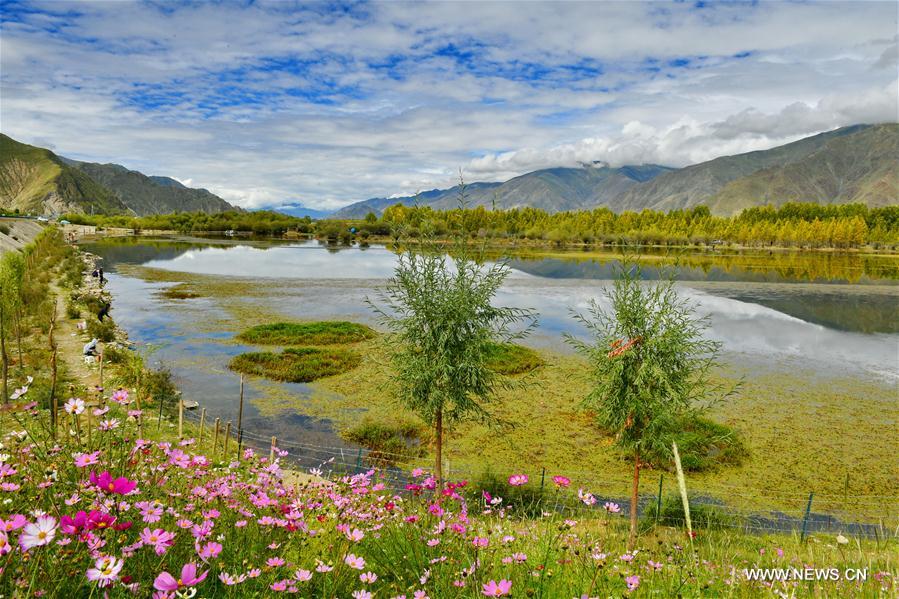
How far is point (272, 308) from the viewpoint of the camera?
163 ft

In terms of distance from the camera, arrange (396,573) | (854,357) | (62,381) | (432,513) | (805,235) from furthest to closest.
Answer: (805,235), (854,357), (62,381), (432,513), (396,573)

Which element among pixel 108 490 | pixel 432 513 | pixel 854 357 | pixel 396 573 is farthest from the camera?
pixel 854 357

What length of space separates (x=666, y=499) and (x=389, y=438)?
401 inches

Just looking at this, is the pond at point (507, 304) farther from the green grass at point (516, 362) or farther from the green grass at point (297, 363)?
the green grass at point (516, 362)

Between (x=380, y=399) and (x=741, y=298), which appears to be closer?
(x=380, y=399)

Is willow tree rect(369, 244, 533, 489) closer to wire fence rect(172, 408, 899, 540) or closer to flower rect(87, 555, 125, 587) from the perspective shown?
wire fence rect(172, 408, 899, 540)

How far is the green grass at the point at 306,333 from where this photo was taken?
36.2 metres

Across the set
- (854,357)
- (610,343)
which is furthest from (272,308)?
(854,357)

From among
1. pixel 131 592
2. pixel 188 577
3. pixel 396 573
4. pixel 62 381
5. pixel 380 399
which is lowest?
pixel 380 399

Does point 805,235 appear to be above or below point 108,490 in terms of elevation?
above

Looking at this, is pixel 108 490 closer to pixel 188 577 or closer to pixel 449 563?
pixel 188 577

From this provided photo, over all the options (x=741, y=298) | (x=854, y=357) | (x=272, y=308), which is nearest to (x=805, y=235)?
(x=741, y=298)

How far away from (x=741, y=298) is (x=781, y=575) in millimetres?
63690

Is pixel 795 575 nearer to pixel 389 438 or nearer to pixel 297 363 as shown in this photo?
pixel 389 438
